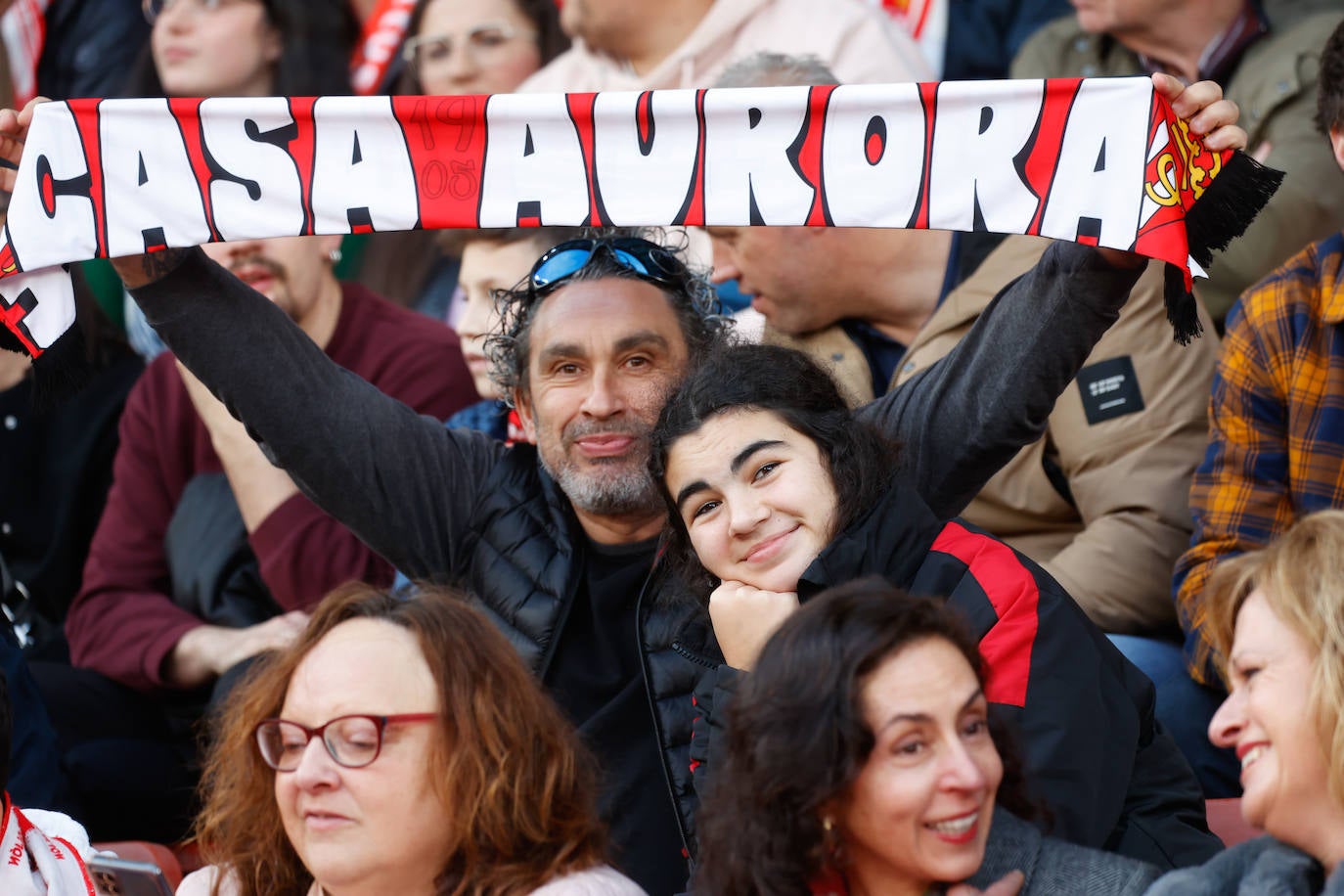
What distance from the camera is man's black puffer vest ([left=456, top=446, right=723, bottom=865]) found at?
2.77 meters

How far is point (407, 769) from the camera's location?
221 centimetres

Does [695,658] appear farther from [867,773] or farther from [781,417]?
[867,773]

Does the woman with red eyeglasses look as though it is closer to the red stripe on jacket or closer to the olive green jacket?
the red stripe on jacket

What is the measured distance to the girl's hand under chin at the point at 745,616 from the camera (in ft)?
7.88

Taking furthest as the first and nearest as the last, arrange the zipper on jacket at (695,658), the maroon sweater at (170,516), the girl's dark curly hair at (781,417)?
the maroon sweater at (170,516)
the zipper on jacket at (695,658)
the girl's dark curly hair at (781,417)

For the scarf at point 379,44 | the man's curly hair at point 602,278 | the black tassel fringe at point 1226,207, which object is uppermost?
the scarf at point 379,44

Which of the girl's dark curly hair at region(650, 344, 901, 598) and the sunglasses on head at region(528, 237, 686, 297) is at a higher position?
the sunglasses on head at region(528, 237, 686, 297)

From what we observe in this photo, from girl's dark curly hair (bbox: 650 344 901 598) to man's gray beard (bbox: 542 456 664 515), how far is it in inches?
11.3

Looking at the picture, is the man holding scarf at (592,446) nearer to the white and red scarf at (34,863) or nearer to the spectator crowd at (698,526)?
the spectator crowd at (698,526)

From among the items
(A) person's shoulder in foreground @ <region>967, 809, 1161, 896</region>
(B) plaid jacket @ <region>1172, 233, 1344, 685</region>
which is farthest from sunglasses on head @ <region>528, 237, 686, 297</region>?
(A) person's shoulder in foreground @ <region>967, 809, 1161, 896</region>

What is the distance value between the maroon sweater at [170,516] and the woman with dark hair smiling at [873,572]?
54.1 inches

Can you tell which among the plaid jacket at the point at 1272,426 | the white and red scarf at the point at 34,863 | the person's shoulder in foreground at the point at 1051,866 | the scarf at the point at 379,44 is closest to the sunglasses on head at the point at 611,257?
the plaid jacket at the point at 1272,426

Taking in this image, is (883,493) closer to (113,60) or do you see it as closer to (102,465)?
(102,465)

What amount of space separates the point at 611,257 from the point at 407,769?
1363 mm
